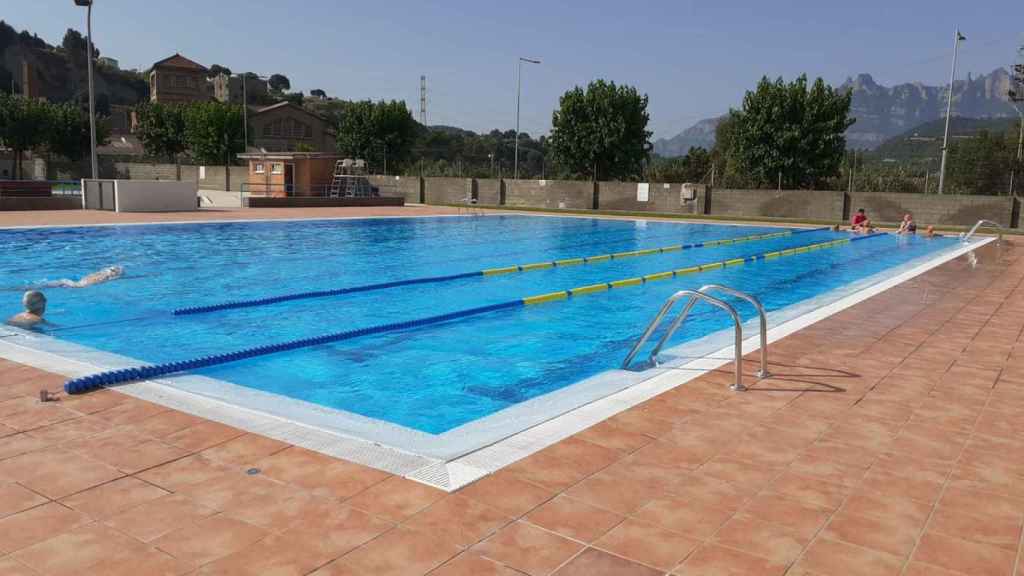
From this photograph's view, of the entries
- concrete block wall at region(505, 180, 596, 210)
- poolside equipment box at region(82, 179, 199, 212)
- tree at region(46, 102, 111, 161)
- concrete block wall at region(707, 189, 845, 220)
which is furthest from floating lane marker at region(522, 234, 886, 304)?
tree at region(46, 102, 111, 161)

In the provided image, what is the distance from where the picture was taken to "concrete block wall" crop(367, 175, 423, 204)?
41656 millimetres

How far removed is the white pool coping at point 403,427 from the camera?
13.7 ft

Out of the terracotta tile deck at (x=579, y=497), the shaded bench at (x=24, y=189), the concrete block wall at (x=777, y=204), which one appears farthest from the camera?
the concrete block wall at (x=777, y=204)

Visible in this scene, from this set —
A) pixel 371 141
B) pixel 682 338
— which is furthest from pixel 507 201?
pixel 682 338

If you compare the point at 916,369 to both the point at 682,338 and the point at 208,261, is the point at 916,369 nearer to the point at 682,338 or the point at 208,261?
the point at 682,338

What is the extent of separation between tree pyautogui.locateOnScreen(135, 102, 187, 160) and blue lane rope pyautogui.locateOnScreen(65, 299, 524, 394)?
52.3 meters

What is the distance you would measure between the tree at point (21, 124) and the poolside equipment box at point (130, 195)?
3142cm

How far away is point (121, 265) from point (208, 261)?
1605mm

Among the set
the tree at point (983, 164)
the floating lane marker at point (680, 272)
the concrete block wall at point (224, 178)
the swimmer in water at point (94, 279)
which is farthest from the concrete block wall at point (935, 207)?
the concrete block wall at point (224, 178)

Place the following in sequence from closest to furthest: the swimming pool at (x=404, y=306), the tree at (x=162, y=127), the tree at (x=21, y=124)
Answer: the swimming pool at (x=404, y=306), the tree at (x=21, y=124), the tree at (x=162, y=127)

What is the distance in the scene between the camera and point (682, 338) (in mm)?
9719

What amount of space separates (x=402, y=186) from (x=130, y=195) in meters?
17.8

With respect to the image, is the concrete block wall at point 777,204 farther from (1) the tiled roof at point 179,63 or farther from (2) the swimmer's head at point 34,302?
(1) the tiled roof at point 179,63

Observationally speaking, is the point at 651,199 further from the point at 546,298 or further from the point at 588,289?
the point at 546,298
